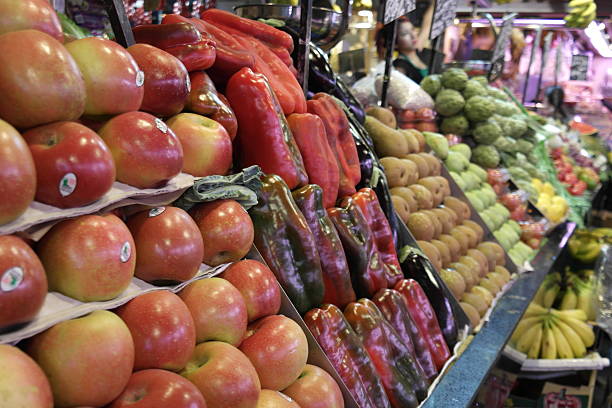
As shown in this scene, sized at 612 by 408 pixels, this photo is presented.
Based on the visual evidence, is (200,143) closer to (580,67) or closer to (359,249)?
(359,249)

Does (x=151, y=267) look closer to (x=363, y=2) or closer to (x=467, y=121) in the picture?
(x=467, y=121)

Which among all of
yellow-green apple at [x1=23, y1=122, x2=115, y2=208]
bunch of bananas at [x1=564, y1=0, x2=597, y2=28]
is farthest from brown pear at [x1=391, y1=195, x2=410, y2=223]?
bunch of bananas at [x1=564, y1=0, x2=597, y2=28]

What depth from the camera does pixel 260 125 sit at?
5.75 ft

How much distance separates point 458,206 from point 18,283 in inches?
104

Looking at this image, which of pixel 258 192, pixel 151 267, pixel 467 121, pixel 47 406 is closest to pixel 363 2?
pixel 467 121

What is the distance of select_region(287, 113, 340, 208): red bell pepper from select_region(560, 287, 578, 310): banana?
3.07m

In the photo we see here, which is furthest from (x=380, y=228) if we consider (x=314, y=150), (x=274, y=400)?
(x=274, y=400)

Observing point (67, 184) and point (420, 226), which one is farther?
point (420, 226)

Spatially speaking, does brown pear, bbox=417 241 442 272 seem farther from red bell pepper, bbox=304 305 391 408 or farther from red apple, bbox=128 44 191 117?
red apple, bbox=128 44 191 117

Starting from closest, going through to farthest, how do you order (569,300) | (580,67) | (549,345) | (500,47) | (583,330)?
(549,345)
(583,330)
(569,300)
(500,47)
(580,67)

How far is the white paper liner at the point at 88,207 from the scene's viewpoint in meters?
0.96

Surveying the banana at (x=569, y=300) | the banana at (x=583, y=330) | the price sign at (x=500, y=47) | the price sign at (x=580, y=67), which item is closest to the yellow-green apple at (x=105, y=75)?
the banana at (x=583, y=330)

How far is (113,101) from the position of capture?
1.20 meters

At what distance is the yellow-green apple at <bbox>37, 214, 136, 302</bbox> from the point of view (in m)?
1.04
